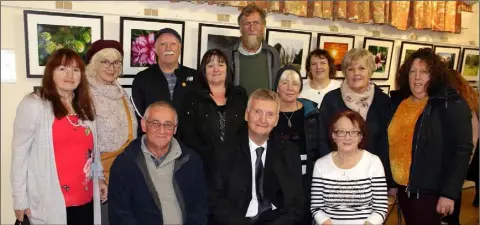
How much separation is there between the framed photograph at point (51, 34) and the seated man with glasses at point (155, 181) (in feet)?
4.00

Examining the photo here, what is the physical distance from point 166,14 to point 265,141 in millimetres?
1657

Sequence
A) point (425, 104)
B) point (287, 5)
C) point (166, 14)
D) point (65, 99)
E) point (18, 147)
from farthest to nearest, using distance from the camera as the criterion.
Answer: point (287, 5)
point (166, 14)
point (425, 104)
point (65, 99)
point (18, 147)

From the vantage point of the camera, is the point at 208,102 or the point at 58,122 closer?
the point at 58,122

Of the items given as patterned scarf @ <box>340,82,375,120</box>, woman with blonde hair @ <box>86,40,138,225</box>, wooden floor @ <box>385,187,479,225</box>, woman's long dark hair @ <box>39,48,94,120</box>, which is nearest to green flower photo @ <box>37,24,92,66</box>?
woman with blonde hair @ <box>86,40,138,225</box>

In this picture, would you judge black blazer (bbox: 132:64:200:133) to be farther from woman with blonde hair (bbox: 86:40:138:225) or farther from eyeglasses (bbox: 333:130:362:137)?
eyeglasses (bbox: 333:130:362:137)

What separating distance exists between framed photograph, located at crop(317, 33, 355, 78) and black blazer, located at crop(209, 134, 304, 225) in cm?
230

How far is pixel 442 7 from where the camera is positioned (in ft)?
17.4

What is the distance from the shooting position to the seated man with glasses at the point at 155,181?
88.8 inches

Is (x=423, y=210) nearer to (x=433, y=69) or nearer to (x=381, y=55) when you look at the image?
(x=433, y=69)

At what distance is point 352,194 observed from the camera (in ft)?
7.97

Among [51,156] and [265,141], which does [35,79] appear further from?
[265,141]

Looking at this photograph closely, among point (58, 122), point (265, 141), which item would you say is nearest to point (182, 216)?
point (265, 141)

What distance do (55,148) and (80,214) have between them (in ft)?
1.46

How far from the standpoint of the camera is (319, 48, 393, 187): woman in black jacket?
282cm
